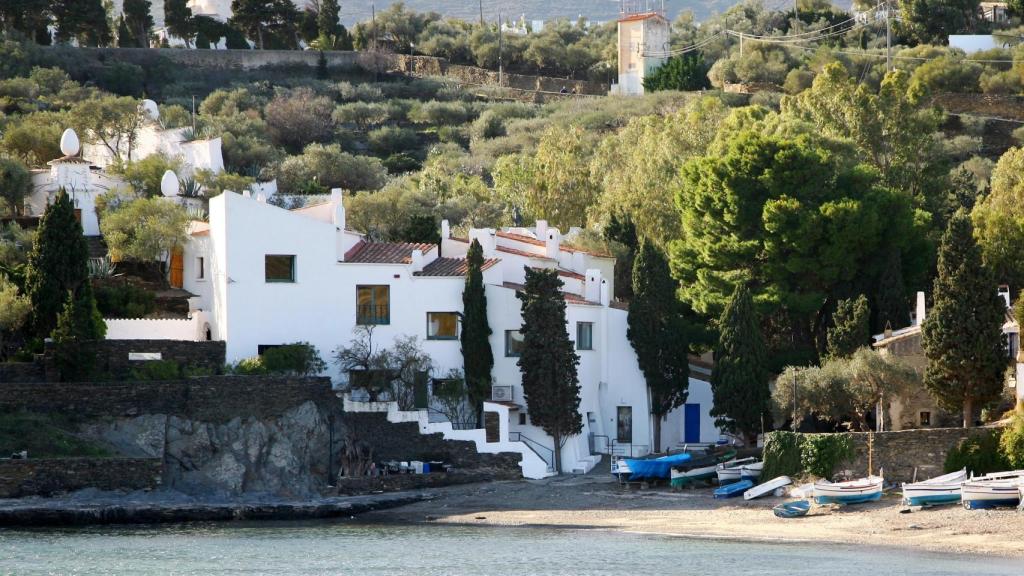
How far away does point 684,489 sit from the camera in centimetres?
4922

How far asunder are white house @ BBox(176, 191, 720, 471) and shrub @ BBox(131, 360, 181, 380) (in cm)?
247

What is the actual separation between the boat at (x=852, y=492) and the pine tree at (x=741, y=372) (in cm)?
675

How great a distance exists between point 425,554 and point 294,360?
12.1 metres

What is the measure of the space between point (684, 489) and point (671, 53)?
64104mm

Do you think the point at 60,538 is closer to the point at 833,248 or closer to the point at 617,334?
the point at 617,334

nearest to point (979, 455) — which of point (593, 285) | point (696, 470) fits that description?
point (696, 470)

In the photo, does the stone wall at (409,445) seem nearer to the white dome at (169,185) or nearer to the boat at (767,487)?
the boat at (767,487)

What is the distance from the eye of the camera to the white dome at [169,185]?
63.3 metres

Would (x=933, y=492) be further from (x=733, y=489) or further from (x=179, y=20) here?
(x=179, y=20)

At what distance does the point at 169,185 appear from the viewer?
6334 centimetres

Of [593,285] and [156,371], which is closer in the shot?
[156,371]

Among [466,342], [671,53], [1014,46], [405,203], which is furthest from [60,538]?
[1014,46]

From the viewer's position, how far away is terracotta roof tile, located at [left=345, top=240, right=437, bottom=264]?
179 ft

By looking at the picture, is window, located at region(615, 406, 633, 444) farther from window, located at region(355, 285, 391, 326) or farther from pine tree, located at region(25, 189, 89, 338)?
pine tree, located at region(25, 189, 89, 338)
